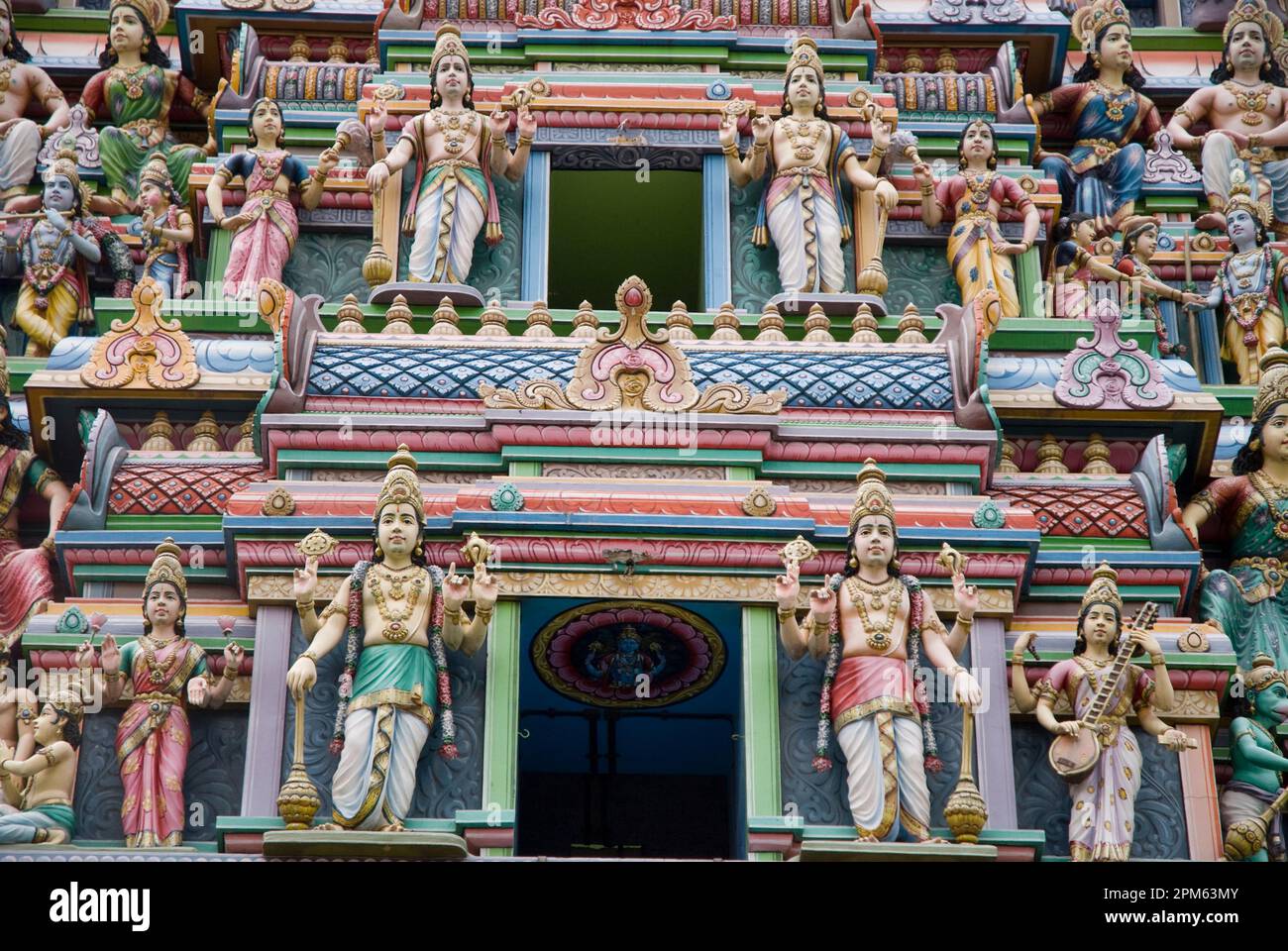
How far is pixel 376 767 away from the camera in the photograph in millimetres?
23188

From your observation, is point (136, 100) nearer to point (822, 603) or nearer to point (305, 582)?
point (305, 582)

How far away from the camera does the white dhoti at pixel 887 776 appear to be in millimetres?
23266

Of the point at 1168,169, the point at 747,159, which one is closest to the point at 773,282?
the point at 747,159

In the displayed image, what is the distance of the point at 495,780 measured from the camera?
77.4 feet

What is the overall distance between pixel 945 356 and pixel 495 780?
6360mm

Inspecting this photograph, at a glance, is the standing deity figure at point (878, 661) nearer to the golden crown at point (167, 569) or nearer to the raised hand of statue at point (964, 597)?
the raised hand of statue at point (964, 597)

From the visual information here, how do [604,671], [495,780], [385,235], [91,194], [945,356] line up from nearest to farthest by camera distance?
1. [495,780]
2. [604,671]
3. [945,356]
4. [385,235]
5. [91,194]

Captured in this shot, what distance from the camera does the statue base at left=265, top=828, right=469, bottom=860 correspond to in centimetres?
2261

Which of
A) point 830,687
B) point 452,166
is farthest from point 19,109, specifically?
point 830,687

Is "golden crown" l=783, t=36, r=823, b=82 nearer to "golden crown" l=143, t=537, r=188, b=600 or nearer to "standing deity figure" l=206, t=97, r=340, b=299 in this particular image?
"standing deity figure" l=206, t=97, r=340, b=299

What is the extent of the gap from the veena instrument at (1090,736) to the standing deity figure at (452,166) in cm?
838

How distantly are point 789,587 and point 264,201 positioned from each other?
29.6ft

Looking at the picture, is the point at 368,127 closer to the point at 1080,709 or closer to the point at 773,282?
the point at 773,282

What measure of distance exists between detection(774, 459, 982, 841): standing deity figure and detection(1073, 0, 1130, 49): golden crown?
1152cm
